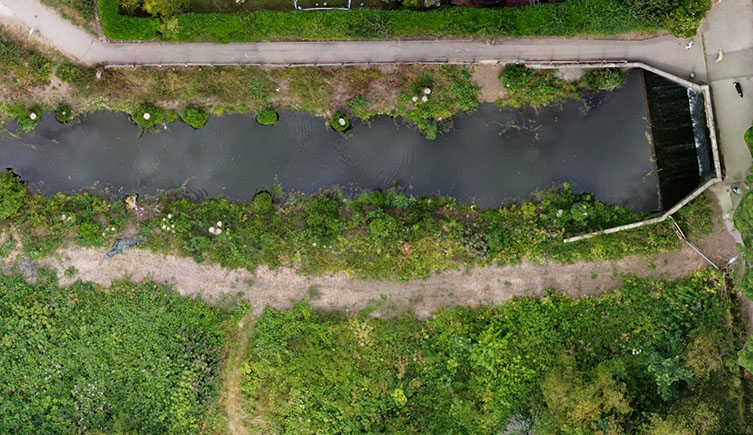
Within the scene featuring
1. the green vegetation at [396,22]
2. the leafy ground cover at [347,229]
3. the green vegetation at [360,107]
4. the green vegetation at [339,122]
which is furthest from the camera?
the green vegetation at [339,122]

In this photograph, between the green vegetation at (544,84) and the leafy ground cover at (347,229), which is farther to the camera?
the leafy ground cover at (347,229)

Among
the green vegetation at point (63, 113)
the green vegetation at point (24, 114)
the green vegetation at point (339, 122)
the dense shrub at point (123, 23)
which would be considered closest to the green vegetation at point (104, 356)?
the green vegetation at point (24, 114)

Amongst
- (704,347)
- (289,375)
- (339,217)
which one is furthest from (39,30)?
(704,347)

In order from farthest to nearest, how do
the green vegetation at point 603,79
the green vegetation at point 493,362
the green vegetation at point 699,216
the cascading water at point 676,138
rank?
the cascading water at point 676,138 → the green vegetation at point 699,216 → the green vegetation at point 603,79 → the green vegetation at point 493,362

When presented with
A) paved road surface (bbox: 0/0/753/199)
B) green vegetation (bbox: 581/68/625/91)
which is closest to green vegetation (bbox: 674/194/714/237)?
paved road surface (bbox: 0/0/753/199)

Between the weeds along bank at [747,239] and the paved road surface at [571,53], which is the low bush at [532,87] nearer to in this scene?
the paved road surface at [571,53]

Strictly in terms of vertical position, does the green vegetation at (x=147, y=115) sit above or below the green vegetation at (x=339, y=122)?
above

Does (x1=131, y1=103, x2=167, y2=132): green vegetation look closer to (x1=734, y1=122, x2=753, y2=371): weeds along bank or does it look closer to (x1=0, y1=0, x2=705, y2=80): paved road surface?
(x1=0, y1=0, x2=705, y2=80): paved road surface
